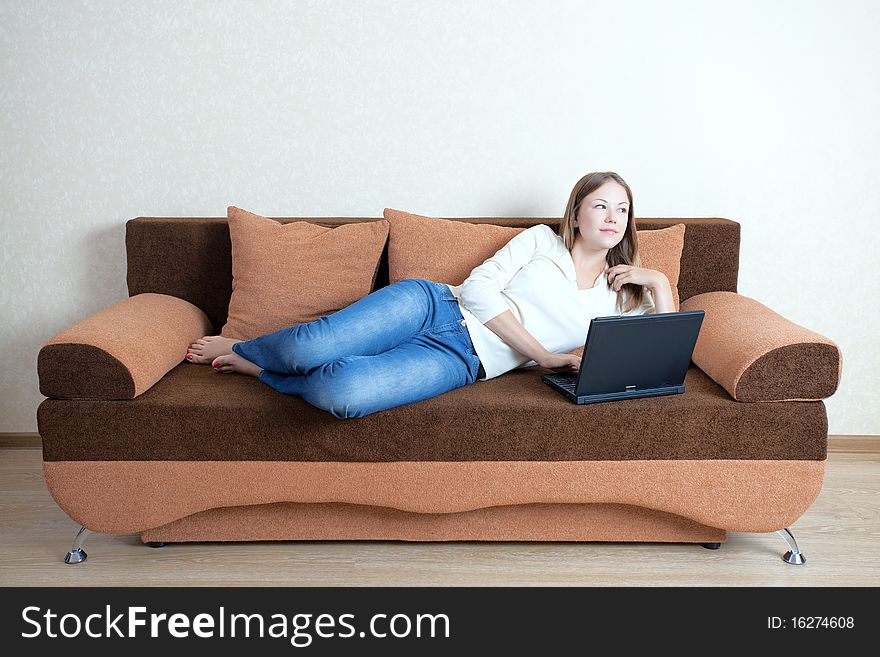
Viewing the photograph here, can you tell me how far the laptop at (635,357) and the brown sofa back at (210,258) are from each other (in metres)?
0.64

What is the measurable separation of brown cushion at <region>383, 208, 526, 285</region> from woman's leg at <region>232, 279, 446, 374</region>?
0.56 feet

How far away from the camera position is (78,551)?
2260 mm

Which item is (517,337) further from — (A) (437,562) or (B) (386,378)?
(A) (437,562)

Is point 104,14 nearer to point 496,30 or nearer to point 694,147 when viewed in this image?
point 496,30

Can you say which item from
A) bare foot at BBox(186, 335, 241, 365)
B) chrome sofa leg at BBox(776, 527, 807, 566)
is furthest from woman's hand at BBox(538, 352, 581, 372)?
bare foot at BBox(186, 335, 241, 365)

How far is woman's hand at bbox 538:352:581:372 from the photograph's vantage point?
95.9 inches

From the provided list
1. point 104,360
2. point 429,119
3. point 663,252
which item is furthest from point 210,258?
point 663,252

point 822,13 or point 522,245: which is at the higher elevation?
point 822,13

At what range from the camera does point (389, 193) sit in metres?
3.05

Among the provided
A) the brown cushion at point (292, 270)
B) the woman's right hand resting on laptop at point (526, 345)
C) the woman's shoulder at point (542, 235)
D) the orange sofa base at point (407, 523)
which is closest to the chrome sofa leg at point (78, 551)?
the orange sofa base at point (407, 523)
